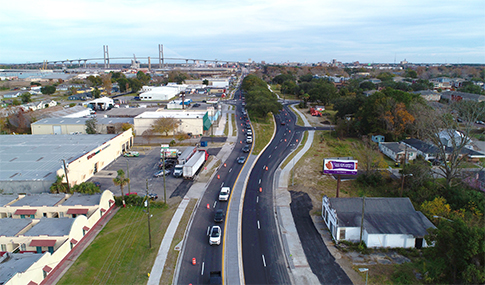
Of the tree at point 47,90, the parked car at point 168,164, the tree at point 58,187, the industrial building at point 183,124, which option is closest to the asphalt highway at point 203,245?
the parked car at point 168,164

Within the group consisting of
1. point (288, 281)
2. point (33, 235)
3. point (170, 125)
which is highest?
point (170, 125)

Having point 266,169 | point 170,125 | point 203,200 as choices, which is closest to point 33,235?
point 203,200

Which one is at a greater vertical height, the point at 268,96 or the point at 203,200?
the point at 268,96

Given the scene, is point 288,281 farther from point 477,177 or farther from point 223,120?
point 223,120

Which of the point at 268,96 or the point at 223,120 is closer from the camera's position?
the point at 223,120

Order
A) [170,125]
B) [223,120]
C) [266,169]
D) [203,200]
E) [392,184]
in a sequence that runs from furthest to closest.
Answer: [223,120]
[170,125]
[266,169]
[392,184]
[203,200]

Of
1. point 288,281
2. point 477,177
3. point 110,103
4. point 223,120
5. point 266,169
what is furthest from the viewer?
point 110,103

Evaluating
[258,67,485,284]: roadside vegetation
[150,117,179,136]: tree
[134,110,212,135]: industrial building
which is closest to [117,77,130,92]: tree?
[134,110,212,135]: industrial building
